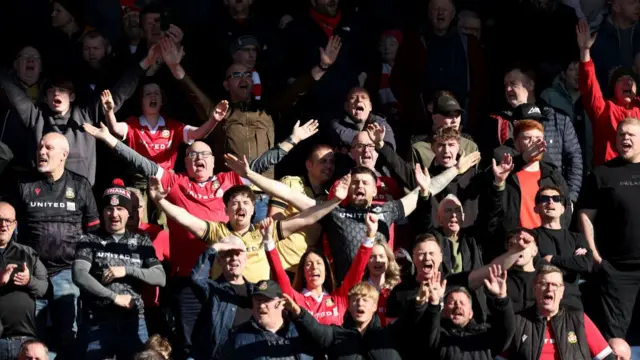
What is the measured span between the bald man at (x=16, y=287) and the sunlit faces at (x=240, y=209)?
156 cm

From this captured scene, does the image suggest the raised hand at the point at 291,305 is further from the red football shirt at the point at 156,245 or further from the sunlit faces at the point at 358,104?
the sunlit faces at the point at 358,104

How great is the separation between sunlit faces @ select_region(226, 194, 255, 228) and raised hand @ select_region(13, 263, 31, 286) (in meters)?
1.66

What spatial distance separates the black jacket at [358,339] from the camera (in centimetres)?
1239

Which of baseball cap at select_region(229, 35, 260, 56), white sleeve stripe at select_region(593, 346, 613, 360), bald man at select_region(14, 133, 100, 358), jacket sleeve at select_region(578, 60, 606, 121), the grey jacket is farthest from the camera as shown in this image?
baseball cap at select_region(229, 35, 260, 56)

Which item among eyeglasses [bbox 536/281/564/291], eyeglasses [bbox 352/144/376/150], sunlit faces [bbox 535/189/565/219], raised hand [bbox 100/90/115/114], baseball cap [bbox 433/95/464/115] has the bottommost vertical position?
eyeglasses [bbox 536/281/564/291]

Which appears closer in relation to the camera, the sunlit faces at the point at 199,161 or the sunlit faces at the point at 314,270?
the sunlit faces at the point at 314,270

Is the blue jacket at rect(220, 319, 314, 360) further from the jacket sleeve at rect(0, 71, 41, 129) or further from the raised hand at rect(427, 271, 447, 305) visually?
the jacket sleeve at rect(0, 71, 41, 129)

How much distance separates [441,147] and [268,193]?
1598 millimetres

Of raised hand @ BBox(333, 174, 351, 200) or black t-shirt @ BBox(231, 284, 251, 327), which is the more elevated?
raised hand @ BBox(333, 174, 351, 200)

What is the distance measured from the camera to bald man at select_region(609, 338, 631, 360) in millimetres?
13172

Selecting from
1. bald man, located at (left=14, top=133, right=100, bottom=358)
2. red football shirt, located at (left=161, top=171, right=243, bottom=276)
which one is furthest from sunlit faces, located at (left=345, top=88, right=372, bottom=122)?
bald man, located at (left=14, top=133, right=100, bottom=358)

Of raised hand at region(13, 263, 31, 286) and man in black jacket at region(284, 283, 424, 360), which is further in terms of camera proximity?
raised hand at region(13, 263, 31, 286)

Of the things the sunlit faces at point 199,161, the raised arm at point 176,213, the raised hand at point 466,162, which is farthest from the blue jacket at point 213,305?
the raised hand at point 466,162

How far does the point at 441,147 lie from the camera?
46.9 feet
